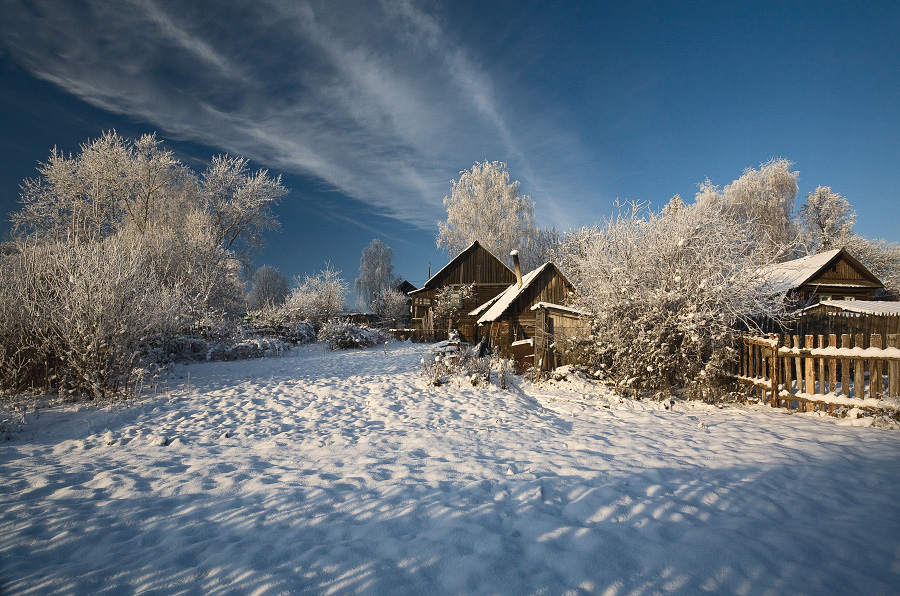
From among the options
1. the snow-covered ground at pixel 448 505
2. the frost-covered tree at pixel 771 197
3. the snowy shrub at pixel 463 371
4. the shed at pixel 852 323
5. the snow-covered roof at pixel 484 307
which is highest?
the frost-covered tree at pixel 771 197

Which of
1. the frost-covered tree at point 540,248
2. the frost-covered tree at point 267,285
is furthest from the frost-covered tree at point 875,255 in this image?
the frost-covered tree at point 267,285

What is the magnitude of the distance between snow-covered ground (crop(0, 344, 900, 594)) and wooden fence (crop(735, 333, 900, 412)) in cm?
56

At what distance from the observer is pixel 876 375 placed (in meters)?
5.59

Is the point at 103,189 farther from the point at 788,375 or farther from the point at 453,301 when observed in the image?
the point at 788,375

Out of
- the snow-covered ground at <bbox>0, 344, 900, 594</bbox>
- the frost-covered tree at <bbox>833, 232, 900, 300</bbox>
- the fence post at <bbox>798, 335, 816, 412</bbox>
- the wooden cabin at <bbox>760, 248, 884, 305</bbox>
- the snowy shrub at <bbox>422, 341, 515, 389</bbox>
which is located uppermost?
the frost-covered tree at <bbox>833, 232, 900, 300</bbox>

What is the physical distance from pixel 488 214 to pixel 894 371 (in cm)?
2816

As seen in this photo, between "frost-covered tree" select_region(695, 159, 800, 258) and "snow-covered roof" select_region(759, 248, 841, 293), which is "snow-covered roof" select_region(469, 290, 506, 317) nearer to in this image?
"snow-covered roof" select_region(759, 248, 841, 293)

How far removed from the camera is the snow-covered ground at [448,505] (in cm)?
250

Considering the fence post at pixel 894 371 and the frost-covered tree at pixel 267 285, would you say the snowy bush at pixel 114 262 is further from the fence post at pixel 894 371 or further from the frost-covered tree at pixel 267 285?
the frost-covered tree at pixel 267 285

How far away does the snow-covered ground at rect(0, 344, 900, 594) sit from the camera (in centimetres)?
250

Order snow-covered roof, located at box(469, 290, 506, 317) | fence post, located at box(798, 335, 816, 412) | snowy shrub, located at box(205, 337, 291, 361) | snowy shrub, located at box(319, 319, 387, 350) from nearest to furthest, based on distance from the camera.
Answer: fence post, located at box(798, 335, 816, 412)
snowy shrub, located at box(205, 337, 291, 361)
snowy shrub, located at box(319, 319, 387, 350)
snow-covered roof, located at box(469, 290, 506, 317)

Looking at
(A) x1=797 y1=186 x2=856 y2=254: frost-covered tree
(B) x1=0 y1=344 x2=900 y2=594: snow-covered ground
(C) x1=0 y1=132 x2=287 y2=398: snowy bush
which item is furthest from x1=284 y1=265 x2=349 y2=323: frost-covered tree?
(A) x1=797 y1=186 x2=856 y2=254: frost-covered tree

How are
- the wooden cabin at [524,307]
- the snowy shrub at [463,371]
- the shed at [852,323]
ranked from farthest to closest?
1. the wooden cabin at [524,307]
2. the shed at [852,323]
3. the snowy shrub at [463,371]

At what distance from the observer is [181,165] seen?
22594 mm
